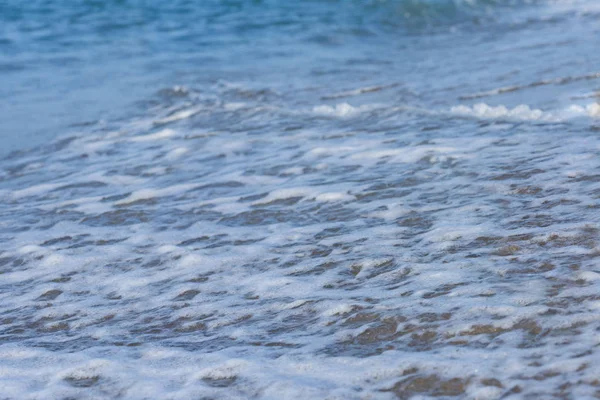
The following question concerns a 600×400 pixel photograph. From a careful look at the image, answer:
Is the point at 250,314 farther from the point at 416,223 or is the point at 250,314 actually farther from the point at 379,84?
the point at 379,84

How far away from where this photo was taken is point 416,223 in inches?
139

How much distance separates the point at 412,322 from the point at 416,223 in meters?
0.93

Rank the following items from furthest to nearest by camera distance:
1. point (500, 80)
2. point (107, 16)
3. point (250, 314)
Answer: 1. point (107, 16)
2. point (500, 80)
3. point (250, 314)

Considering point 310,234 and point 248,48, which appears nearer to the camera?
point 310,234

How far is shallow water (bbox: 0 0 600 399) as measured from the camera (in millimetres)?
2473

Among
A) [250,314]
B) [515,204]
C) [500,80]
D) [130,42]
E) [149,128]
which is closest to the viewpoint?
[250,314]

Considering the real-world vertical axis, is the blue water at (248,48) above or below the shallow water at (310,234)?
above

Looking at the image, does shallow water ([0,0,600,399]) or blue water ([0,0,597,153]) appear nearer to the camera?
shallow water ([0,0,600,399])

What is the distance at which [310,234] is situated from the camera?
360 centimetres

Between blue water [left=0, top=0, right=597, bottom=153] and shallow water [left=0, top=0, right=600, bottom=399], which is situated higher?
blue water [left=0, top=0, right=597, bottom=153]

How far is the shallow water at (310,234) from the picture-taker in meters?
2.47

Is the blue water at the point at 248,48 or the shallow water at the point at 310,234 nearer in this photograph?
the shallow water at the point at 310,234

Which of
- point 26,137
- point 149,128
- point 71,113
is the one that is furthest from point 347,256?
point 71,113

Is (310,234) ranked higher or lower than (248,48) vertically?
lower
